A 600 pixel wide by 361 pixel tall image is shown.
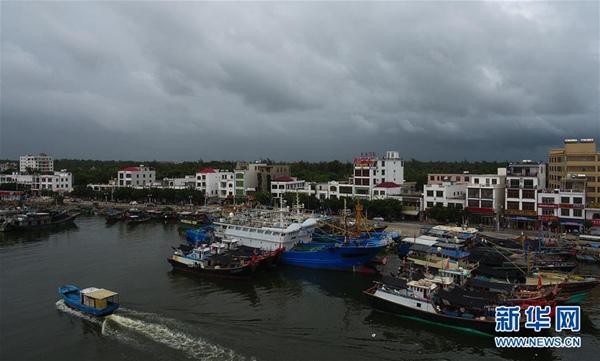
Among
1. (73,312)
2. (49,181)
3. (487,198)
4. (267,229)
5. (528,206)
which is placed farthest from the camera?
Result: (49,181)

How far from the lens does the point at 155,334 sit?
20781 millimetres

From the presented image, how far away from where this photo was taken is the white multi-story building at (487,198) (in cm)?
4731

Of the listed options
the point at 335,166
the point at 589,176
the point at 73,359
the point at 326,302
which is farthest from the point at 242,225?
the point at 335,166

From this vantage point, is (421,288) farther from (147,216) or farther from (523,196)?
(147,216)

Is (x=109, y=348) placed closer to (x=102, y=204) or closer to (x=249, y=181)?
(x=249, y=181)

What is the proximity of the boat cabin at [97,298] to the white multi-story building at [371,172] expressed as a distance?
129 ft

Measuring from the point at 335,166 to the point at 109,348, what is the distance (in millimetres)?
85912

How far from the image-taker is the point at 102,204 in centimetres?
7512

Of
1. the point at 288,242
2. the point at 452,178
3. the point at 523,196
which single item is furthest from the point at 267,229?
the point at 452,178

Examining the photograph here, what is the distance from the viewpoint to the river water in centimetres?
1944

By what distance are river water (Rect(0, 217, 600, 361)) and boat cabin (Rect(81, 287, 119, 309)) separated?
73 centimetres

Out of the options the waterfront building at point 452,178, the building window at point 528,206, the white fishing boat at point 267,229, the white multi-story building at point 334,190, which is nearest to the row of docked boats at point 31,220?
the white fishing boat at point 267,229

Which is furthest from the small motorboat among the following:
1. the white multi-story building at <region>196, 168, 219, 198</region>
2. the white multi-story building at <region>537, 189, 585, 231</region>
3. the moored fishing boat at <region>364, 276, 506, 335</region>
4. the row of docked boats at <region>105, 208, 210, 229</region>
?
the white multi-story building at <region>196, 168, 219, 198</region>

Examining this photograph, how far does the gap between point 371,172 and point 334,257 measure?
1105 inches
